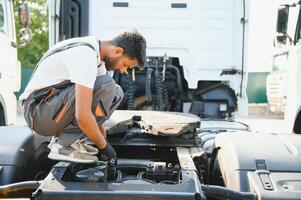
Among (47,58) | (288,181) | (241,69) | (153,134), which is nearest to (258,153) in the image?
(288,181)

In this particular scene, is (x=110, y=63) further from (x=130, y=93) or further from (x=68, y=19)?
(x=68, y=19)

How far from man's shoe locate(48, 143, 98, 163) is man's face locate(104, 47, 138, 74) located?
20.0 inches

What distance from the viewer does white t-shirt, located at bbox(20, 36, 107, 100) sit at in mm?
2531

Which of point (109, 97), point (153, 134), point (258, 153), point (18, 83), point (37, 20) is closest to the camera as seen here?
point (258, 153)

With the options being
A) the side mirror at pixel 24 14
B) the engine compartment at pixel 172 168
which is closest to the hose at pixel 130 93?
the side mirror at pixel 24 14

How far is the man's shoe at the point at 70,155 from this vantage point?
257 cm

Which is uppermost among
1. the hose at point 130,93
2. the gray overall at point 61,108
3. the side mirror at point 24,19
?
the side mirror at point 24,19

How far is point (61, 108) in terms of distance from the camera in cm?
265

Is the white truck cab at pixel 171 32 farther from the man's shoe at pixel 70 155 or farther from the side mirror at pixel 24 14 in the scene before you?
the man's shoe at pixel 70 155

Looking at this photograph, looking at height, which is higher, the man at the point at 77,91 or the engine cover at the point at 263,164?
the man at the point at 77,91

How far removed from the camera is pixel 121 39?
2684 millimetres

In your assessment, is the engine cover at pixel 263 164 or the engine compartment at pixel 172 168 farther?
the engine cover at pixel 263 164

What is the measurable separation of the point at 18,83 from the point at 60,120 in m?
4.31

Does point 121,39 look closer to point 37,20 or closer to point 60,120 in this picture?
point 60,120
